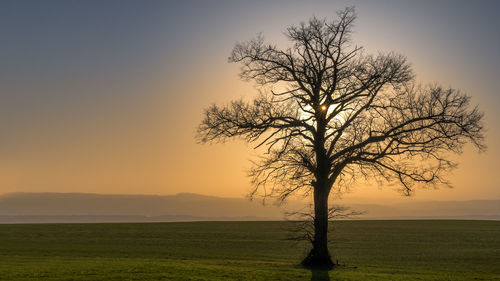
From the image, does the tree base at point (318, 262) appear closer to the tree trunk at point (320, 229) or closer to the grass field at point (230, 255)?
the tree trunk at point (320, 229)

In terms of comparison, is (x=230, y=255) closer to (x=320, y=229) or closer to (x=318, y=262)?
(x=318, y=262)

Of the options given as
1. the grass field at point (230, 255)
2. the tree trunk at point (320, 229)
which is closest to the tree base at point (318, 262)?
the tree trunk at point (320, 229)

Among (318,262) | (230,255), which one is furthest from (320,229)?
(230,255)

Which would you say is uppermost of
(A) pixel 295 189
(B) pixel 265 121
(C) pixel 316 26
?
(C) pixel 316 26

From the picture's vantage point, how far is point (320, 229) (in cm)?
2711

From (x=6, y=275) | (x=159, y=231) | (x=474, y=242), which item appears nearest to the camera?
(x=6, y=275)

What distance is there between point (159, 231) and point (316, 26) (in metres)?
40.2

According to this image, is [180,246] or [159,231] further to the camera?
[159,231]

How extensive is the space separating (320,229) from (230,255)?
41.8ft

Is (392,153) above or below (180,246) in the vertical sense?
above

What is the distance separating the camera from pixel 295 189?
26.9 metres

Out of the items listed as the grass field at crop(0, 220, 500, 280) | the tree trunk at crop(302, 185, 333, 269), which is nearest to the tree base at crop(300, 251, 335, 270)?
the tree trunk at crop(302, 185, 333, 269)

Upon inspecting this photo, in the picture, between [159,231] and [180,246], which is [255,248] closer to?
[180,246]

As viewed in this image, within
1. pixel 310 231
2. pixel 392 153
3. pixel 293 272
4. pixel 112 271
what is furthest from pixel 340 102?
pixel 112 271
